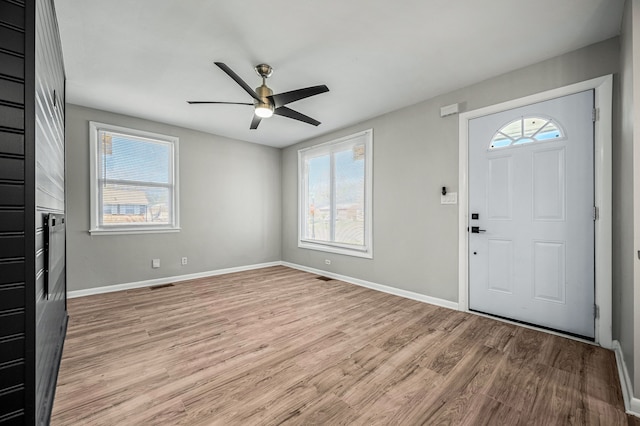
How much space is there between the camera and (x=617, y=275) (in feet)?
7.32

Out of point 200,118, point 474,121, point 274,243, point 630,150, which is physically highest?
point 200,118

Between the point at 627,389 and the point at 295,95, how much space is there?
10.7 ft

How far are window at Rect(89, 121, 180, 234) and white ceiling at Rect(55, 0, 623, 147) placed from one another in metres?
0.70

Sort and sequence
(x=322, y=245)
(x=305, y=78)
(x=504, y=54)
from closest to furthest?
(x=504, y=54), (x=305, y=78), (x=322, y=245)

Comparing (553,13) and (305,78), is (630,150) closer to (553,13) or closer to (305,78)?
(553,13)

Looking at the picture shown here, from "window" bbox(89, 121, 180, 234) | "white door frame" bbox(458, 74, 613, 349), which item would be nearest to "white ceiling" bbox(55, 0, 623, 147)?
"white door frame" bbox(458, 74, 613, 349)

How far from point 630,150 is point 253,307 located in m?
3.59

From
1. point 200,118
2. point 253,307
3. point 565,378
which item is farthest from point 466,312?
point 200,118

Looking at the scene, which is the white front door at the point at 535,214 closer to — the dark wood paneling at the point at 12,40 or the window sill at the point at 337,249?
the window sill at the point at 337,249

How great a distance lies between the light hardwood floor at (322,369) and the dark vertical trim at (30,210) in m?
0.65

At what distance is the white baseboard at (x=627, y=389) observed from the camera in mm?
1578

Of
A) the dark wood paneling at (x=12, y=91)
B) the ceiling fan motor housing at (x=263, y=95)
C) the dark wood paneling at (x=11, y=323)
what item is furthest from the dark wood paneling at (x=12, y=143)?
the ceiling fan motor housing at (x=263, y=95)

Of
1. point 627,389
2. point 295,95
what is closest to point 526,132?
point 627,389

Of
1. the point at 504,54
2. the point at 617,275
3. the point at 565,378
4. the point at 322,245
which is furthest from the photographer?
the point at 322,245
